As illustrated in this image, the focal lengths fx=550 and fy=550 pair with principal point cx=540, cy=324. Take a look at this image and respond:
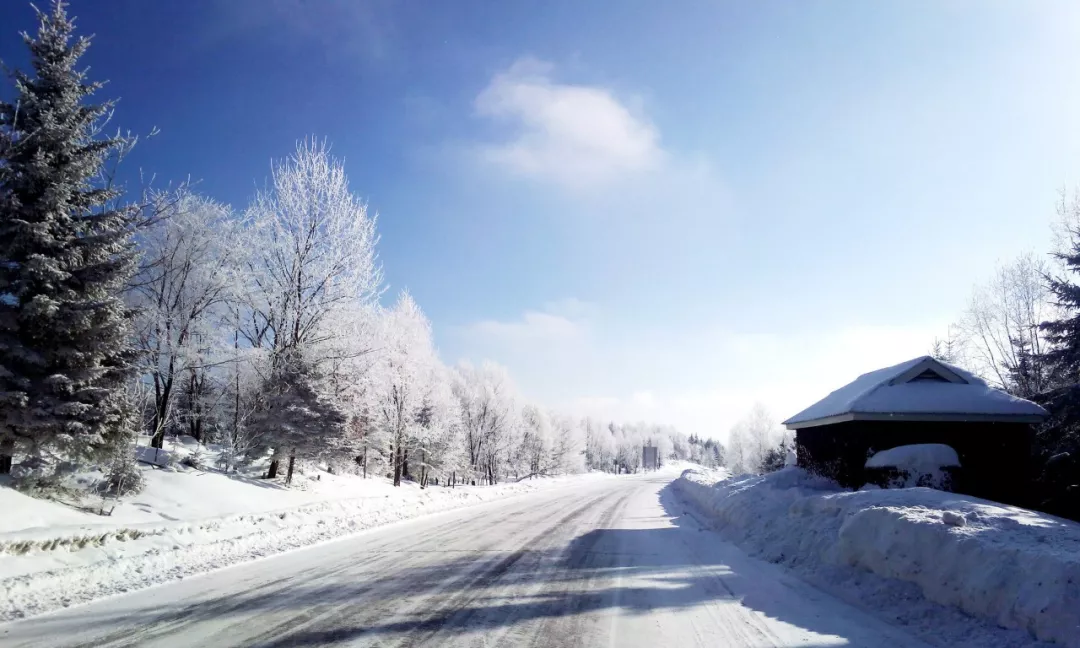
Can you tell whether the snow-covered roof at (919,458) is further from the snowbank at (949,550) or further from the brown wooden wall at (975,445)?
the snowbank at (949,550)

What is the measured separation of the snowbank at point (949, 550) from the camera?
538 centimetres

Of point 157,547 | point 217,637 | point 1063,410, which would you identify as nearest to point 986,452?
point 1063,410

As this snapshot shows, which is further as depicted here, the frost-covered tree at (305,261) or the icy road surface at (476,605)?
the frost-covered tree at (305,261)

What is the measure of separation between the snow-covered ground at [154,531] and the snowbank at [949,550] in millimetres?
9811

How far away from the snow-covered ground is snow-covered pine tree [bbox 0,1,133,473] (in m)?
1.56

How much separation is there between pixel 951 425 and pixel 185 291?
27.4 metres

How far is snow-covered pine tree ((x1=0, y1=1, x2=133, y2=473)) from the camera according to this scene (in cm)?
1037

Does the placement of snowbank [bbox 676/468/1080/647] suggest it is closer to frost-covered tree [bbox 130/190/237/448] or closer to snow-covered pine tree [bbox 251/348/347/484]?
snow-covered pine tree [bbox 251/348/347/484]

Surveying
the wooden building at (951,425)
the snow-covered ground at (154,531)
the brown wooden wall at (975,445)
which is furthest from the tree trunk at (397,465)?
the brown wooden wall at (975,445)

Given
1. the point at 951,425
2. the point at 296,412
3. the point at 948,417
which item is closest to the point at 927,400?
the point at 948,417

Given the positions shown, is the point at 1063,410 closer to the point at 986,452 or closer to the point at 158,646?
the point at 986,452

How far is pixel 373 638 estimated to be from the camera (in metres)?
5.38

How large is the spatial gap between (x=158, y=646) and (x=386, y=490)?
62.8ft

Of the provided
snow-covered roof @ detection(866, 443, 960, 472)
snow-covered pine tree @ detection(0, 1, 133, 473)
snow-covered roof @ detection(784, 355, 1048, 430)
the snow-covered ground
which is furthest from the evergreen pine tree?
snow-covered pine tree @ detection(0, 1, 133, 473)
